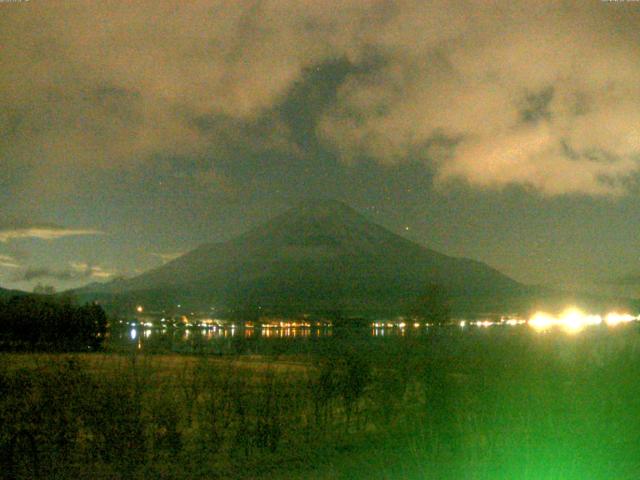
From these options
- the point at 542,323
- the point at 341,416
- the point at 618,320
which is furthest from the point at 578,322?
the point at 341,416

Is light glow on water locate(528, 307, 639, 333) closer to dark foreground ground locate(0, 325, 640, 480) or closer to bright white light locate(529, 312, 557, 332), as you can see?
bright white light locate(529, 312, 557, 332)

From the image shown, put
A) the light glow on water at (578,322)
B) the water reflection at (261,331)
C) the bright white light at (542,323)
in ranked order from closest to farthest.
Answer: the water reflection at (261,331), the bright white light at (542,323), the light glow on water at (578,322)

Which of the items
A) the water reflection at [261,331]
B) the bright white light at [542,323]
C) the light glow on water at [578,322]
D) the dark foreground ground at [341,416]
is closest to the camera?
the dark foreground ground at [341,416]

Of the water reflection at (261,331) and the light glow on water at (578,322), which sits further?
the light glow on water at (578,322)

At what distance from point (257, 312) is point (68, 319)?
8212cm

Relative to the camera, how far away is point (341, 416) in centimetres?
1401

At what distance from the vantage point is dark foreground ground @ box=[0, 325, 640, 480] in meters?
10.5

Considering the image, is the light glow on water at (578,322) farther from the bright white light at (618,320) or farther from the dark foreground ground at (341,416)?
the dark foreground ground at (341,416)

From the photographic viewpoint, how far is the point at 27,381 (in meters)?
11.1

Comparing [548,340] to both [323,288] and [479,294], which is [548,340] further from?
[323,288]

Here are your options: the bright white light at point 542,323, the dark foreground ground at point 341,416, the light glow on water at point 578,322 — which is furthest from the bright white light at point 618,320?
the dark foreground ground at point 341,416

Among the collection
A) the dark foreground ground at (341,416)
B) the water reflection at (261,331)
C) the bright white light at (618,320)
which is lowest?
the dark foreground ground at (341,416)

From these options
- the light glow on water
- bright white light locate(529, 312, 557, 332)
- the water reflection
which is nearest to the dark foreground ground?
the water reflection

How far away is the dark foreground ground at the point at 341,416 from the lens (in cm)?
1051
